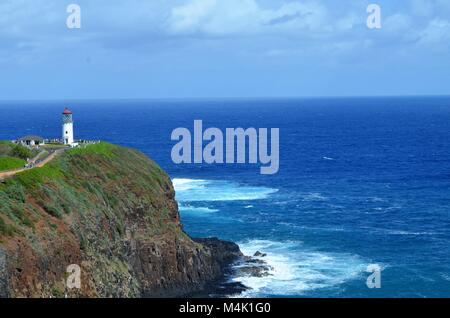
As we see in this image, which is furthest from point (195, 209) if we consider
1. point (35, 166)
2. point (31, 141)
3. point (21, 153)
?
point (35, 166)

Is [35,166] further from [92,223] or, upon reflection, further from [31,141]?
[31,141]

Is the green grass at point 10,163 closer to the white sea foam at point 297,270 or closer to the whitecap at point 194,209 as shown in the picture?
the white sea foam at point 297,270

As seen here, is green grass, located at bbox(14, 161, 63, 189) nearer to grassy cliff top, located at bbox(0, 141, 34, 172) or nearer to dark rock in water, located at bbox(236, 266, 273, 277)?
grassy cliff top, located at bbox(0, 141, 34, 172)

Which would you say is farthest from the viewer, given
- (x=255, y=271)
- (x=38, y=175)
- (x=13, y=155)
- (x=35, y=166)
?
(x=13, y=155)

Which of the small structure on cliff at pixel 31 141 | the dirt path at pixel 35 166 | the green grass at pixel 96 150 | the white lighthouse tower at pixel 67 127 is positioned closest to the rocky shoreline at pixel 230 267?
the green grass at pixel 96 150
